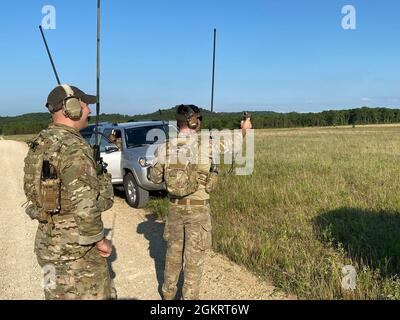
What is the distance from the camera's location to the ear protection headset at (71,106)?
2684 mm

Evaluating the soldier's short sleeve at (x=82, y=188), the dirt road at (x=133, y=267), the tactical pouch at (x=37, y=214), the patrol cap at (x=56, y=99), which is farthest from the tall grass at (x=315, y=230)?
the patrol cap at (x=56, y=99)

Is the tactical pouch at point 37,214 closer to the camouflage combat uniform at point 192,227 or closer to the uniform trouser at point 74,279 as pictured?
the uniform trouser at point 74,279

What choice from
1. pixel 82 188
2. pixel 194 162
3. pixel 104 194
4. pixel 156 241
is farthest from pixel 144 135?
pixel 82 188

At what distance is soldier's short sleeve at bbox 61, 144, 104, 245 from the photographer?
2.57 m

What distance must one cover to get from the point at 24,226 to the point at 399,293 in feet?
21.8

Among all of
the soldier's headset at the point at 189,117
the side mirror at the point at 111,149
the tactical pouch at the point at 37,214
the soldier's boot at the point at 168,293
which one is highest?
the soldier's headset at the point at 189,117

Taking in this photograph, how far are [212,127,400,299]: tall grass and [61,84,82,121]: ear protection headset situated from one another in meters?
3.02

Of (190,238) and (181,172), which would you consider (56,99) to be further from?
(190,238)

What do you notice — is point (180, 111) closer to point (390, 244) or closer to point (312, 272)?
point (312, 272)

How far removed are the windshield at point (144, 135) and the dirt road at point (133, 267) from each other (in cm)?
200

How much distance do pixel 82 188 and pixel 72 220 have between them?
0.29 m

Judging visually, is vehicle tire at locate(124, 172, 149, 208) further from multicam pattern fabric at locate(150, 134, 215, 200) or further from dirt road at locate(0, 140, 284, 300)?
multicam pattern fabric at locate(150, 134, 215, 200)

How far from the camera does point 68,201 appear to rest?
2650mm
